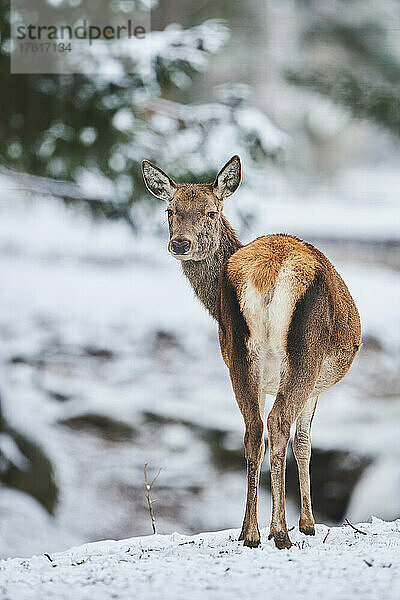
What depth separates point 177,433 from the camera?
3730 mm

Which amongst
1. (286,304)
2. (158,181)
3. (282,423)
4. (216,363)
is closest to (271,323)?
(286,304)

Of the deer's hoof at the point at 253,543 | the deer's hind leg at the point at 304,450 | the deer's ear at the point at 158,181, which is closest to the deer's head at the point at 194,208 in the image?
the deer's ear at the point at 158,181

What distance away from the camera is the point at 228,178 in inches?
61.7

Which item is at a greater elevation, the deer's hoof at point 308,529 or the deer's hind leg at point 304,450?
the deer's hind leg at point 304,450

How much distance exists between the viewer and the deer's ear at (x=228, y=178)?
5.08 feet

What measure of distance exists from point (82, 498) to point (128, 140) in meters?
1.77

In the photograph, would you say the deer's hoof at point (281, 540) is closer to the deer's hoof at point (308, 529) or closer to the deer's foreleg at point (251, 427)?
the deer's foreleg at point (251, 427)

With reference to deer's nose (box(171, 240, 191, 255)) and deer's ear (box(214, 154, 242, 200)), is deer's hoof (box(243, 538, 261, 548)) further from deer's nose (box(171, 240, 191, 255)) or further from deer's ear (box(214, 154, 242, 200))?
deer's ear (box(214, 154, 242, 200))

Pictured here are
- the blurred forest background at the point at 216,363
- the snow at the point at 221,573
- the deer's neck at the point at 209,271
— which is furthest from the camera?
the blurred forest background at the point at 216,363

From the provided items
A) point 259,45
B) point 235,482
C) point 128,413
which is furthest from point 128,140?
point 235,482

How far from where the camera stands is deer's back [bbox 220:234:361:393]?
54.2 inches

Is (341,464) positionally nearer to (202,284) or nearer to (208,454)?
(208,454)

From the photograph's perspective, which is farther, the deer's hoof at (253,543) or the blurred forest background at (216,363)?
the blurred forest background at (216,363)

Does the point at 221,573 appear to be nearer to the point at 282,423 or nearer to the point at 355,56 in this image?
the point at 282,423
